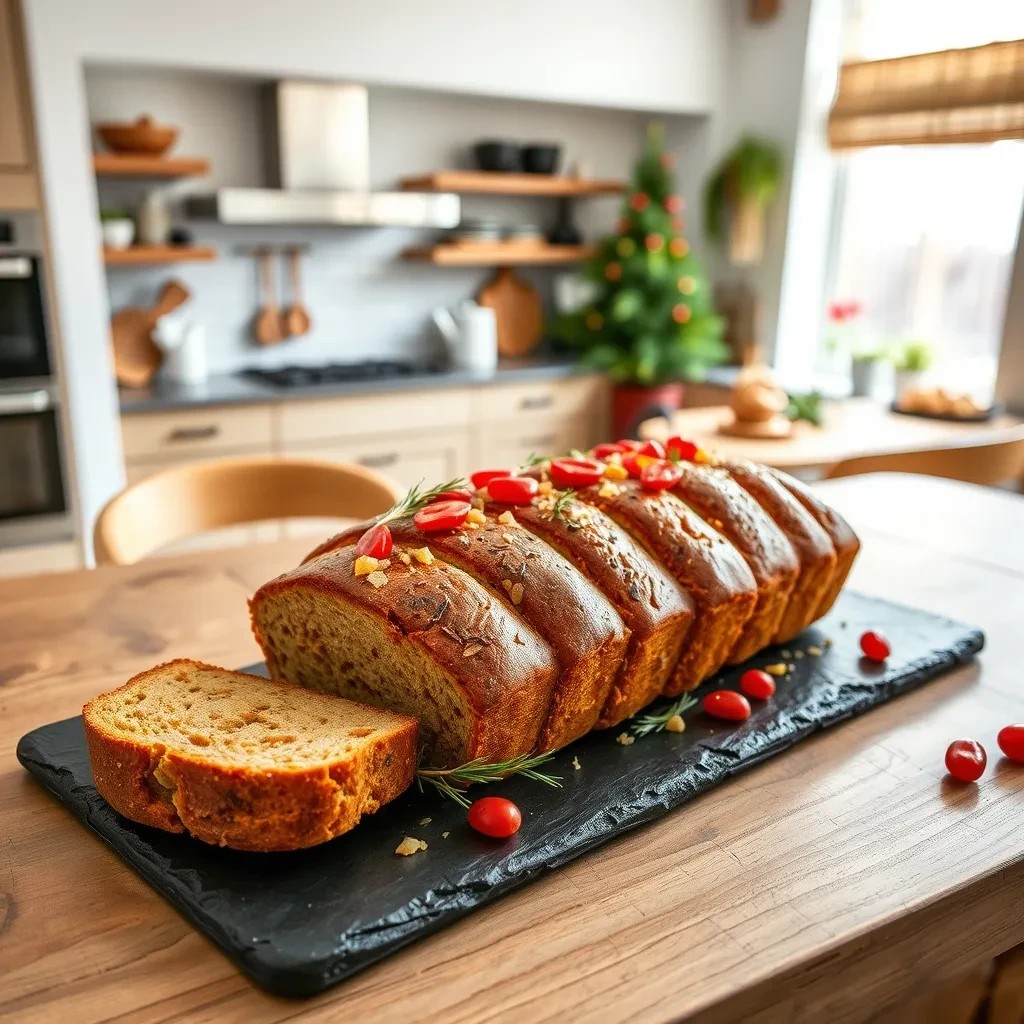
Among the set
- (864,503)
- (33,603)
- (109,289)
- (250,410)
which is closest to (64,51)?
(109,289)

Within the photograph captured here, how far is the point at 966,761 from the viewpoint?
1125 mm

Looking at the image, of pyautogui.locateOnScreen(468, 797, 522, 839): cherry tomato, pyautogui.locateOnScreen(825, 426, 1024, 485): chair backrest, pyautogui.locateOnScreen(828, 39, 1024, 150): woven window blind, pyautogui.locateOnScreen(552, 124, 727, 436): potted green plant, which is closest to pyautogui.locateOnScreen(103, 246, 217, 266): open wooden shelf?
pyautogui.locateOnScreen(552, 124, 727, 436): potted green plant

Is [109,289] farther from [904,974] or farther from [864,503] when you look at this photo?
[904,974]

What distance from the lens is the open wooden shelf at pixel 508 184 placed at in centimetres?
440

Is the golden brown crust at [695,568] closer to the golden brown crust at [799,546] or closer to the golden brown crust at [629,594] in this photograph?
the golden brown crust at [629,594]

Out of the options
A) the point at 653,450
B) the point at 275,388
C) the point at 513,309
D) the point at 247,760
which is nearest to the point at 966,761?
the point at 653,450

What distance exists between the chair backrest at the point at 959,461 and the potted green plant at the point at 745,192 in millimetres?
2315

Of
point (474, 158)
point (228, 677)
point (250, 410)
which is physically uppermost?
point (474, 158)

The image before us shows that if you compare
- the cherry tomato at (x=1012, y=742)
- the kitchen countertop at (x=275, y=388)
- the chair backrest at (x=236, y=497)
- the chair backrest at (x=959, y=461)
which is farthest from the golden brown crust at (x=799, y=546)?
the kitchen countertop at (x=275, y=388)

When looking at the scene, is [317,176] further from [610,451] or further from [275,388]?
[610,451]

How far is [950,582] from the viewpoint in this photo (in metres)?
1.78

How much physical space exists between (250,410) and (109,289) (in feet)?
3.02

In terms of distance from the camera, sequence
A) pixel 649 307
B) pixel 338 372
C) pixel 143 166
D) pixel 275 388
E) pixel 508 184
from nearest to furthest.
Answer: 1. pixel 143 166
2. pixel 275 388
3. pixel 338 372
4. pixel 508 184
5. pixel 649 307

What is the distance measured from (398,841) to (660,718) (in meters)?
0.41
